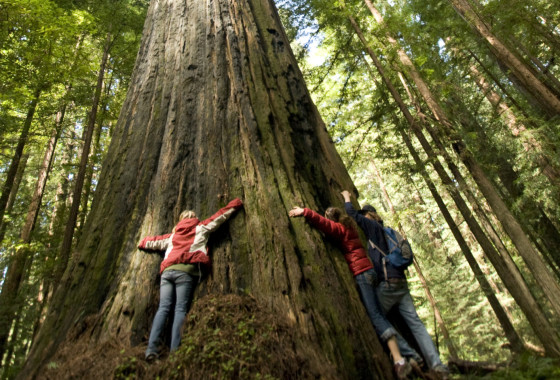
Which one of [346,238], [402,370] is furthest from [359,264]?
[402,370]

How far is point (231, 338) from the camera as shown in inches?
88.4

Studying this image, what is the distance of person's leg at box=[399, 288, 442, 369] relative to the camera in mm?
2758

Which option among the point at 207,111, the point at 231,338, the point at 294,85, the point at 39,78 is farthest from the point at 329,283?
the point at 39,78

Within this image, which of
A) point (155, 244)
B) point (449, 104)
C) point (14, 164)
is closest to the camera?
point (155, 244)

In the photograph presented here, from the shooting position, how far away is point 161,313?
2592mm

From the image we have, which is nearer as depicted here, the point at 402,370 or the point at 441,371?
the point at 402,370

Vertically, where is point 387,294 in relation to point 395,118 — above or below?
below

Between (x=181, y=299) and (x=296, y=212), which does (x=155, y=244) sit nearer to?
(x=181, y=299)

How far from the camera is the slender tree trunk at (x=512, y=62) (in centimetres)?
641

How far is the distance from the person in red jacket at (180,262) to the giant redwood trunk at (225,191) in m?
0.12

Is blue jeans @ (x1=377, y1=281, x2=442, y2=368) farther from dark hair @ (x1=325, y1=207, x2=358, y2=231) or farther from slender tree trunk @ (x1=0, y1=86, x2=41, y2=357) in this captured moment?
slender tree trunk @ (x1=0, y1=86, x2=41, y2=357)

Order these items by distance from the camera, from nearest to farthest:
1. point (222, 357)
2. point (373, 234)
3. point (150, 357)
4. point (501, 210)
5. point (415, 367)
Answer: point (222, 357)
point (150, 357)
point (415, 367)
point (373, 234)
point (501, 210)

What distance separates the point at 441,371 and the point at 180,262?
7.54ft

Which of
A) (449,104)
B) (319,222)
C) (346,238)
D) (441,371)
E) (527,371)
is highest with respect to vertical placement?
(449,104)
